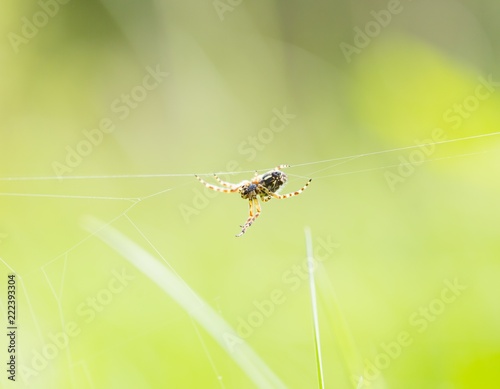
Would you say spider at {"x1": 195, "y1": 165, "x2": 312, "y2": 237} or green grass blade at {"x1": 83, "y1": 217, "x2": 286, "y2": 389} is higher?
spider at {"x1": 195, "y1": 165, "x2": 312, "y2": 237}

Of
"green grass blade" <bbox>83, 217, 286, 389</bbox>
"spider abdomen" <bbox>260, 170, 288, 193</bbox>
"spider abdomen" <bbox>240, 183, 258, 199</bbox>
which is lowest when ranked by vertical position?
"green grass blade" <bbox>83, 217, 286, 389</bbox>

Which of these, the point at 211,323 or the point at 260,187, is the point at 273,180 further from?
the point at 211,323

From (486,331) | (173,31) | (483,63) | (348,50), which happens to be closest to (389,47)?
(348,50)

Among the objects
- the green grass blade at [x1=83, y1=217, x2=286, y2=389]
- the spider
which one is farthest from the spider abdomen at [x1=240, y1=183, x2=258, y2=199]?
the green grass blade at [x1=83, y1=217, x2=286, y2=389]

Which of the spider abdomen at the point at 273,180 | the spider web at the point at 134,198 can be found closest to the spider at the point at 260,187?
the spider abdomen at the point at 273,180

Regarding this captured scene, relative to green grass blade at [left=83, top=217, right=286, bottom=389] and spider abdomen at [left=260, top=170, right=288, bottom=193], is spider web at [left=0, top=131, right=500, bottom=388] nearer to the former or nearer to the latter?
spider abdomen at [left=260, top=170, right=288, bottom=193]

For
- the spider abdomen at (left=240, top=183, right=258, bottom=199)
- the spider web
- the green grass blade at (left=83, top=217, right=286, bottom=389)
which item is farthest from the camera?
the spider abdomen at (left=240, top=183, right=258, bottom=199)

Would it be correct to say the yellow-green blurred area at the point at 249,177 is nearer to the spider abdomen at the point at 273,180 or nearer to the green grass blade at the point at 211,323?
the green grass blade at the point at 211,323

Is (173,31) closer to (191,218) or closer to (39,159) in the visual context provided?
(39,159)

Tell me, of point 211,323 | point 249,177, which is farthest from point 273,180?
point 211,323
